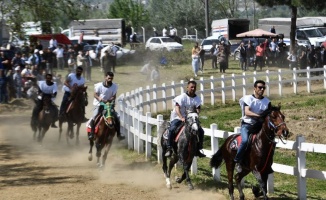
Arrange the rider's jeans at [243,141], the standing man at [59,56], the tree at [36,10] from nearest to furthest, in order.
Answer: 1. the rider's jeans at [243,141]
2. the tree at [36,10]
3. the standing man at [59,56]

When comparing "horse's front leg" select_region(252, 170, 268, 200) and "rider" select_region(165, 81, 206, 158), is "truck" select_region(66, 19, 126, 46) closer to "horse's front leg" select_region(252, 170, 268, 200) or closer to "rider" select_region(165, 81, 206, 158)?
"rider" select_region(165, 81, 206, 158)

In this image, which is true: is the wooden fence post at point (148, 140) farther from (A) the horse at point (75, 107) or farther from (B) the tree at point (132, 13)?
(B) the tree at point (132, 13)

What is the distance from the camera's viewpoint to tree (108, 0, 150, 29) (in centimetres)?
9662

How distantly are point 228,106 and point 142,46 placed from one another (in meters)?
29.3

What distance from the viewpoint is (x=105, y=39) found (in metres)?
70.1

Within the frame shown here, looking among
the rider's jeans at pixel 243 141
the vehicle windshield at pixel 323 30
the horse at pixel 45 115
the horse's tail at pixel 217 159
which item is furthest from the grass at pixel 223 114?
the vehicle windshield at pixel 323 30

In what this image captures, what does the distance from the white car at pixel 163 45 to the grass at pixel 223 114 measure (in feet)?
6.36

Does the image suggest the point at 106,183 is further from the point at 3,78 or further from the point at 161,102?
the point at 3,78

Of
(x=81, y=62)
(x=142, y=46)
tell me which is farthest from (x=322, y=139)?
(x=142, y=46)

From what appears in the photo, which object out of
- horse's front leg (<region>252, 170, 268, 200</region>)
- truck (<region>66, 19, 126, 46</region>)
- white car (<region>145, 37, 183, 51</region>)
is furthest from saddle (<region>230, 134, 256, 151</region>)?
truck (<region>66, 19, 126, 46</region>)

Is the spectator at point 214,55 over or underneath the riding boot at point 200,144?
over

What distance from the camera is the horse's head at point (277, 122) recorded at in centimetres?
1421

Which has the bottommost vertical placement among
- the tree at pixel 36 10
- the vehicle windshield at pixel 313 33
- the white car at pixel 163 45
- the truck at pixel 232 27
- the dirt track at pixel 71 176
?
the dirt track at pixel 71 176

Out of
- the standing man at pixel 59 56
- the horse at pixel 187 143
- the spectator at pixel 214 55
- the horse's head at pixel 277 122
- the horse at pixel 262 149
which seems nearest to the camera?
the horse's head at pixel 277 122
